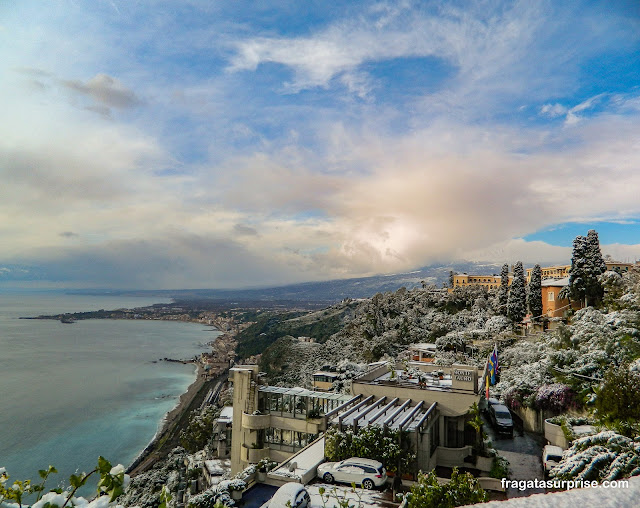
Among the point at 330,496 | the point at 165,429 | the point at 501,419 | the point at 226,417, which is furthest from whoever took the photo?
the point at 165,429

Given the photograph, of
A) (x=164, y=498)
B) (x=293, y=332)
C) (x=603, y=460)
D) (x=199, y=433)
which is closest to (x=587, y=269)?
(x=603, y=460)

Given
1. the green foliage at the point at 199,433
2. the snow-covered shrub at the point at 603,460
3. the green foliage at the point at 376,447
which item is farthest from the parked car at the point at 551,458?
the green foliage at the point at 199,433

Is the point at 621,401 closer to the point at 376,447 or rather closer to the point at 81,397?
the point at 376,447

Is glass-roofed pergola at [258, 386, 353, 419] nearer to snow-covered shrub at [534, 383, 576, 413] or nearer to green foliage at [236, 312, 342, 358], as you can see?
snow-covered shrub at [534, 383, 576, 413]

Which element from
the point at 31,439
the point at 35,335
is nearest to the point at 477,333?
the point at 31,439

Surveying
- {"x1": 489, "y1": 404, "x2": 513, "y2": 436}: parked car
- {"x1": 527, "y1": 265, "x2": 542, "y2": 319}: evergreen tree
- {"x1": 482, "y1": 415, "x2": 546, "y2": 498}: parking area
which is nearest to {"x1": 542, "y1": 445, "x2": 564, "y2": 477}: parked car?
{"x1": 482, "y1": 415, "x2": 546, "y2": 498}: parking area
